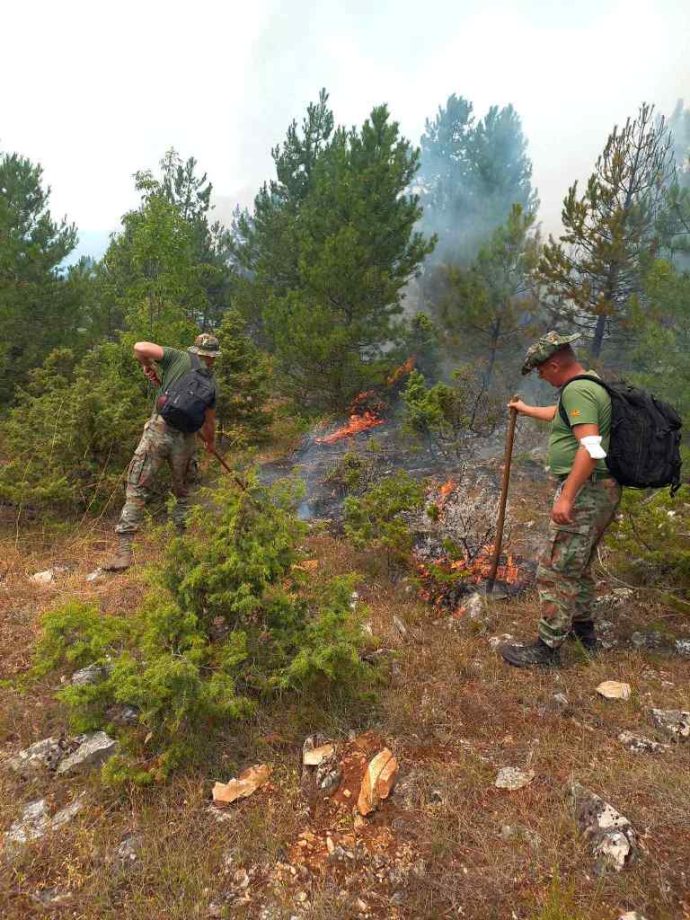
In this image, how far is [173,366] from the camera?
15.5ft

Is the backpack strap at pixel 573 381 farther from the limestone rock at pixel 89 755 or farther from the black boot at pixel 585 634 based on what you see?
the limestone rock at pixel 89 755

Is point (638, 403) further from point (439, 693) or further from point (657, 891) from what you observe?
point (657, 891)

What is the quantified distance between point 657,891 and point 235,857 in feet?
4.81

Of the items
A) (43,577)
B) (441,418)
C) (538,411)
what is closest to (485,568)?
(538,411)

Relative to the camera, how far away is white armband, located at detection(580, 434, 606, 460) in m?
2.51

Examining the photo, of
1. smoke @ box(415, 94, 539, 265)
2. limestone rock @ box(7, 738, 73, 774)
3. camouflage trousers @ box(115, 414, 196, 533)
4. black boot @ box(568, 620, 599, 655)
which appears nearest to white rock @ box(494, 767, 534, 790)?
black boot @ box(568, 620, 599, 655)

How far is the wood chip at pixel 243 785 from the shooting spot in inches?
86.4

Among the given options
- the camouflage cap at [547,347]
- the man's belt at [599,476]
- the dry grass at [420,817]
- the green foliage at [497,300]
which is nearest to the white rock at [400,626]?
the dry grass at [420,817]

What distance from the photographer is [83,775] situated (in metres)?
2.32

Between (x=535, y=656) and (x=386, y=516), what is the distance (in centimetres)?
205

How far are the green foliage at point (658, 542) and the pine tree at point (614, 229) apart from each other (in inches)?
309

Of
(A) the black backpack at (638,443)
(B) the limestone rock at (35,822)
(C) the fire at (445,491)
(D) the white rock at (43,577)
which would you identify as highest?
(A) the black backpack at (638,443)

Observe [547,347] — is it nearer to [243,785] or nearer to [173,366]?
[243,785]

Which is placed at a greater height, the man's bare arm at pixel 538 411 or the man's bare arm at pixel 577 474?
the man's bare arm at pixel 538 411
